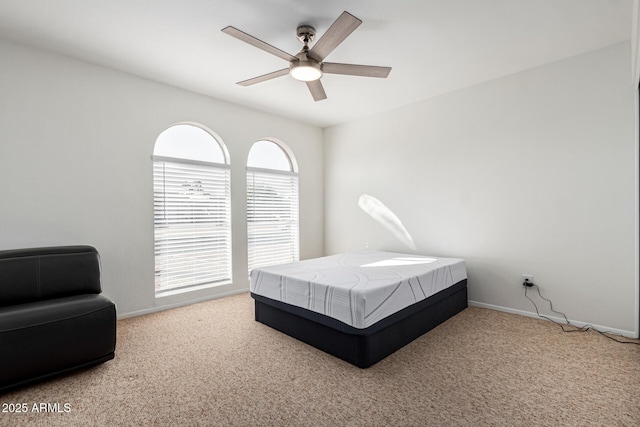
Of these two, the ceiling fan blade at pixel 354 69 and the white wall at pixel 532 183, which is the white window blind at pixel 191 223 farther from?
the white wall at pixel 532 183

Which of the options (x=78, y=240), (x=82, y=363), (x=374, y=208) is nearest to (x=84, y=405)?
(x=82, y=363)

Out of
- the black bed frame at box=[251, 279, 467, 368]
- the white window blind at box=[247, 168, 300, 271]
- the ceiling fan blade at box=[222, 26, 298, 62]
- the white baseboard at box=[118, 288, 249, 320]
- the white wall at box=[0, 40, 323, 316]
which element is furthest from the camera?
the white window blind at box=[247, 168, 300, 271]

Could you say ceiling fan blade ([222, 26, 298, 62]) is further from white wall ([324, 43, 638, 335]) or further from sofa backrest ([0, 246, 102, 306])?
white wall ([324, 43, 638, 335])

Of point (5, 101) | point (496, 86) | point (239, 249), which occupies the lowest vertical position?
point (239, 249)

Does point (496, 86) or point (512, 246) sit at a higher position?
point (496, 86)

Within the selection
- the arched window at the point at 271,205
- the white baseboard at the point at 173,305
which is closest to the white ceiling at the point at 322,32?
the arched window at the point at 271,205

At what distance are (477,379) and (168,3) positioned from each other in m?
3.40

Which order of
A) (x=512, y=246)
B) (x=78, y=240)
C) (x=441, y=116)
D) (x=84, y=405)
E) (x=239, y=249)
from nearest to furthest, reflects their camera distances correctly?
(x=84, y=405) < (x=78, y=240) < (x=512, y=246) < (x=441, y=116) < (x=239, y=249)

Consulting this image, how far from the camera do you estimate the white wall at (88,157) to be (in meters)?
2.65

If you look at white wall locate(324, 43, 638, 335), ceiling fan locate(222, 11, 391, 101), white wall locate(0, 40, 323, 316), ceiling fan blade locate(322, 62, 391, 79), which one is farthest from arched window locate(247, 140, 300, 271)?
ceiling fan blade locate(322, 62, 391, 79)

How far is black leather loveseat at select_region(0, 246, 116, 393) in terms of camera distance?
189 centimetres

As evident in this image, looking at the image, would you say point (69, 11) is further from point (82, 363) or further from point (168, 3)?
point (82, 363)

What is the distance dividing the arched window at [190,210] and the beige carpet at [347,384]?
1.03 m

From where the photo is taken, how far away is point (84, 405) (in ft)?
5.90
